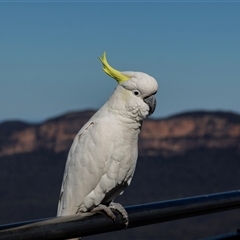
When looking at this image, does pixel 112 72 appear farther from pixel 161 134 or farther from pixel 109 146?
pixel 161 134

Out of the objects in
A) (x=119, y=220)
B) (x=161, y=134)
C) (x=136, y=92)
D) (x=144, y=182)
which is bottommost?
(x=144, y=182)

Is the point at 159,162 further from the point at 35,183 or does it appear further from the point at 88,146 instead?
the point at 88,146

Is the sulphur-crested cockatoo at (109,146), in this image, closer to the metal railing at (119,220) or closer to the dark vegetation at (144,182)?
the metal railing at (119,220)

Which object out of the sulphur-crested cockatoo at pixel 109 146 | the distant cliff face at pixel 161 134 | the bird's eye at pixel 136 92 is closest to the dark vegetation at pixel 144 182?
the distant cliff face at pixel 161 134

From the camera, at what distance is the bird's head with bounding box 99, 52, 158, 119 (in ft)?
5.52

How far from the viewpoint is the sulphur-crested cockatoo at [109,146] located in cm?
170

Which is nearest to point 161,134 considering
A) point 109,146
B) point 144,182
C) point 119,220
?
point 144,182

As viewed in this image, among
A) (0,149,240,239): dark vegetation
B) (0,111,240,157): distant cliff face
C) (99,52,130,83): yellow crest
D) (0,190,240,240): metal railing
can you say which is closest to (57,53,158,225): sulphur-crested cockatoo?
(99,52,130,83): yellow crest

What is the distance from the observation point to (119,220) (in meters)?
1.17

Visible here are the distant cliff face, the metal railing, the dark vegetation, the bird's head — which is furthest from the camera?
the distant cliff face

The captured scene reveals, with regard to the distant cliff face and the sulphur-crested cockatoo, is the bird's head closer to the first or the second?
the sulphur-crested cockatoo

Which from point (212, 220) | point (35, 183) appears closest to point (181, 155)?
point (212, 220)

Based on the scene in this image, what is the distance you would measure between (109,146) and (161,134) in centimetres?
873

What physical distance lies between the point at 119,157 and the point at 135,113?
0.15 m
